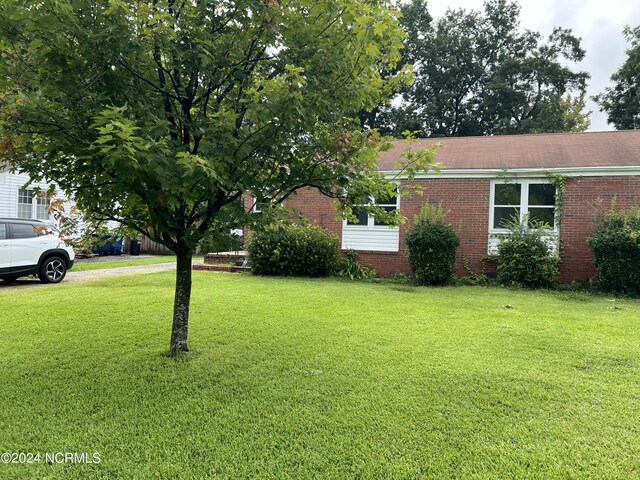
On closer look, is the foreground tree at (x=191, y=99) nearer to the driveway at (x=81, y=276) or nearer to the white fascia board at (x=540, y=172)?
the white fascia board at (x=540, y=172)

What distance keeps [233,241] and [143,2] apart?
194 cm

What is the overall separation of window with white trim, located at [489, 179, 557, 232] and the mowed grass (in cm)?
495

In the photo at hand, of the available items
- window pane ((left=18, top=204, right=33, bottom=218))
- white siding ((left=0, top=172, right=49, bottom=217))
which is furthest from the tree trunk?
window pane ((left=18, top=204, right=33, bottom=218))

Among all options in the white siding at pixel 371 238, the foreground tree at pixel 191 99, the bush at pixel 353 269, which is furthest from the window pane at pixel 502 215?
the foreground tree at pixel 191 99

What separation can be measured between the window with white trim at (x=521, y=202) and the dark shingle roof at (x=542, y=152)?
53 centimetres

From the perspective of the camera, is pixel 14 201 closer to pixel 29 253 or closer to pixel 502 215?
pixel 29 253

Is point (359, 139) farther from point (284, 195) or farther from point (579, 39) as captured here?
point (579, 39)

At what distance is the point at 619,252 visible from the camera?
9.22 metres

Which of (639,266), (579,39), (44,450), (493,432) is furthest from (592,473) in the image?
(579,39)

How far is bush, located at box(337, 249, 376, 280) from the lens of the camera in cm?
1188

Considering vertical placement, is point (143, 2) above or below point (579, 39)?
below

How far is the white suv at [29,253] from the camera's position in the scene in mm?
9203

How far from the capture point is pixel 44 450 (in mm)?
2613

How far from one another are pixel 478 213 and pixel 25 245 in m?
11.7
